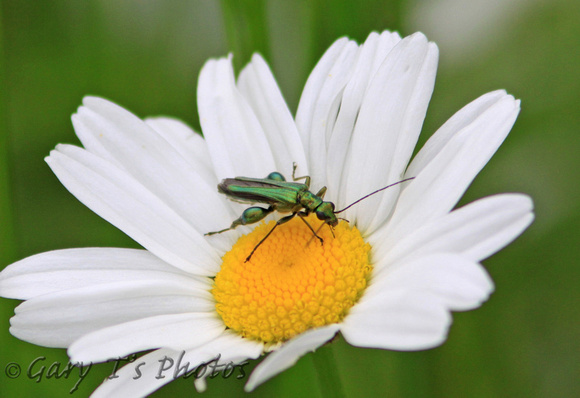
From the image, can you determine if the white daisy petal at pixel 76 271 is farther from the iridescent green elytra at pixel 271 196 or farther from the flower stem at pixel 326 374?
the flower stem at pixel 326 374

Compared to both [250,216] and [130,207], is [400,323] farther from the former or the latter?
[130,207]

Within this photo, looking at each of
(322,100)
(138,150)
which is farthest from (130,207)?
(322,100)

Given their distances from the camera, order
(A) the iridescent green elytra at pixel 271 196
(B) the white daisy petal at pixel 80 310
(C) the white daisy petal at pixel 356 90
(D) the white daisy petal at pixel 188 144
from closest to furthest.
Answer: (B) the white daisy petal at pixel 80 310, (C) the white daisy petal at pixel 356 90, (A) the iridescent green elytra at pixel 271 196, (D) the white daisy petal at pixel 188 144

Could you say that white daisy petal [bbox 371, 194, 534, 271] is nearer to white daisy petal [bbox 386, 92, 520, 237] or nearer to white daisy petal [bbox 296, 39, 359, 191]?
white daisy petal [bbox 386, 92, 520, 237]

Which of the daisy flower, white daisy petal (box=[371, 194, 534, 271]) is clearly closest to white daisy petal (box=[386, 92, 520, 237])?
the daisy flower

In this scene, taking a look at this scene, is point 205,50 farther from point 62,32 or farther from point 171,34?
point 62,32

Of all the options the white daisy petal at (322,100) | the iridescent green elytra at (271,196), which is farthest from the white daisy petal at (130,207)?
the white daisy petal at (322,100)
